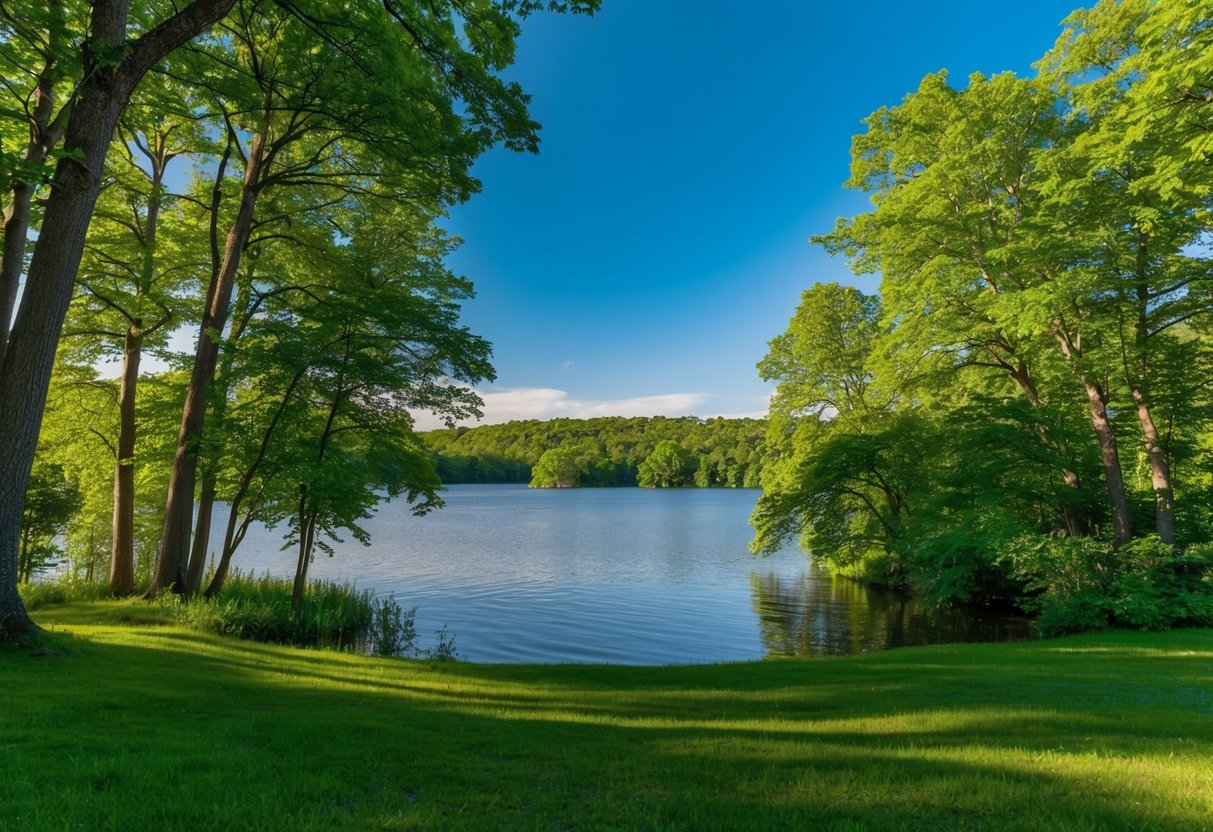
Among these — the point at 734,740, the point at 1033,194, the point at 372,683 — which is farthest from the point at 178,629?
the point at 1033,194

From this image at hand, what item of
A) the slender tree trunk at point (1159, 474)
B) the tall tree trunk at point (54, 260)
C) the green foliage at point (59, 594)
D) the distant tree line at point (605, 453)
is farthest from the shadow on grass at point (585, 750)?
the distant tree line at point (605, 453)

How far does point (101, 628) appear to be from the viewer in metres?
10.7

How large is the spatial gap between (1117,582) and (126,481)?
25622mm

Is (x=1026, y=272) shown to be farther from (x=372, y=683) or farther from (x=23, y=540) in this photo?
(x=23, y=540)

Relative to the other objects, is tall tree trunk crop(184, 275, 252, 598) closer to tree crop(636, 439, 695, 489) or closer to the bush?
the bush

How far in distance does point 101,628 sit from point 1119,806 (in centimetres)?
1412

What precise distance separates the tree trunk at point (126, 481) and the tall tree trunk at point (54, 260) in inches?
370

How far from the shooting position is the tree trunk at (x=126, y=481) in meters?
15.5

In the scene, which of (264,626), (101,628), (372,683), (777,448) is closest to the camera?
(372,683)

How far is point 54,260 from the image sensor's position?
7211 mm

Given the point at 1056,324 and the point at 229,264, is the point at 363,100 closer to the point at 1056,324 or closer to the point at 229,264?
the point at 229,264

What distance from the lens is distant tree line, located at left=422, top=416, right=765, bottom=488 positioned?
130m

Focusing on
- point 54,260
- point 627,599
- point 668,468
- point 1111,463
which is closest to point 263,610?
point 54,260

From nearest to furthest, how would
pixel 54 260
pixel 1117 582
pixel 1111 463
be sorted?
pixel 54 260
pixel 1117 582
pixel 1111 463
